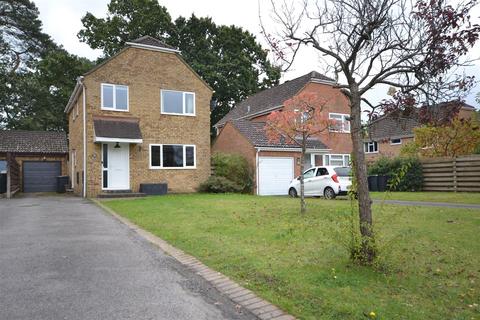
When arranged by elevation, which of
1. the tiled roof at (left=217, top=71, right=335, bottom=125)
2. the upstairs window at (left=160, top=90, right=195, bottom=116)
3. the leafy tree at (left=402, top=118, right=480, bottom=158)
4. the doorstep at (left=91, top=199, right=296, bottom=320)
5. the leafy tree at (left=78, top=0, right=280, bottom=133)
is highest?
the leafy tree at (left=78, top=0, right=280, bottom=133)

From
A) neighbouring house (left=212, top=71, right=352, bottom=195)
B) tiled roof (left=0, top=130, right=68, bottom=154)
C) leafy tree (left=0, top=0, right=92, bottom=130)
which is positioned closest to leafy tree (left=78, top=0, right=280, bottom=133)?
leafy tree (left=0, top=0, right=92, bottom=130)

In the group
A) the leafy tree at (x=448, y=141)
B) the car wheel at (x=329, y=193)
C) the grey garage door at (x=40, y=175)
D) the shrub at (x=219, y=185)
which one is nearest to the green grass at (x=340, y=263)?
the car wheel at (x=329, y=193)

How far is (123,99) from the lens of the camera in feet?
70.5

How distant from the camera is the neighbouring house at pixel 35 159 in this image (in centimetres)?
2969

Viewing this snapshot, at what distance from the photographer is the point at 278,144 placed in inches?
966

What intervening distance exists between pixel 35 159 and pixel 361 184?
30.5 metres

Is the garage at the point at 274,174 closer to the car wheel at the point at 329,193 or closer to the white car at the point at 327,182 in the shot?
the white car at the point at 327,182

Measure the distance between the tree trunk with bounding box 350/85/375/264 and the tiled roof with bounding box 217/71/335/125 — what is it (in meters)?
23.2

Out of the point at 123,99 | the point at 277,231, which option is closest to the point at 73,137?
the point at 123,99

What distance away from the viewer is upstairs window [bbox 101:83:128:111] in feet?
68.9

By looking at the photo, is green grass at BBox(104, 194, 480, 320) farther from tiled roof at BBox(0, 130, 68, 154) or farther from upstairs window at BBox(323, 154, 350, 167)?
tiled roof at BBox(0, 130, 68, 154)

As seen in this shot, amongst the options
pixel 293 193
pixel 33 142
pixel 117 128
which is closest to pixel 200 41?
pixel 33 142

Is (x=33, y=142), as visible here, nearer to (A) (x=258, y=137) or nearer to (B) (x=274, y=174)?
(A) (x=258, y=137)

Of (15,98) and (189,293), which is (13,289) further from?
(15,98)
